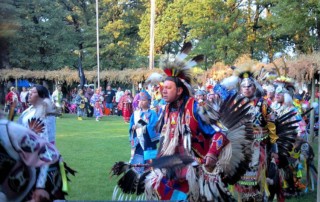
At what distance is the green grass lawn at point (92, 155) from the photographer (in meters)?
7.44

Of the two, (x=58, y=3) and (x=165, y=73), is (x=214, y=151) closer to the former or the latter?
(x=165, y=73)

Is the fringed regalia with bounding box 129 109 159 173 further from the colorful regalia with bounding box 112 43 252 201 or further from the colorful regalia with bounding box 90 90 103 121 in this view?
the colorful regalia with bounding box 90 90 103 121

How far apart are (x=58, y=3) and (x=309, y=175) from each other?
111 feet

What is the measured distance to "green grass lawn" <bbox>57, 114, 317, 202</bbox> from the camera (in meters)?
7.44

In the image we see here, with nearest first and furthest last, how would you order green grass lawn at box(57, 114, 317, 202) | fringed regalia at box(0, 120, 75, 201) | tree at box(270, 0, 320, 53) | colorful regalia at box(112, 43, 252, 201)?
fringed regalia at box(0, 120, 75, 201)
colorful regalia at box(112, 43, 252, 201)
green grass lawn at box(57, 114, 317, 202)
tree at box(270, 0, 320, 53)

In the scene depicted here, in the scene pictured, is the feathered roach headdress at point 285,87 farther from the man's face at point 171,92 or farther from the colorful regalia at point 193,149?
the man's face at point 171,92

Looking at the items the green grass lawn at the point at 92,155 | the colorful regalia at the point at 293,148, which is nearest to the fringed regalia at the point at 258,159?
the colorful regalia at the point at 293,148

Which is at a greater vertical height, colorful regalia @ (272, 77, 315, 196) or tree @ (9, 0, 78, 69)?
tree @ (9, 0, 78, 69)

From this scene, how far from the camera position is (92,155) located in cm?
1121

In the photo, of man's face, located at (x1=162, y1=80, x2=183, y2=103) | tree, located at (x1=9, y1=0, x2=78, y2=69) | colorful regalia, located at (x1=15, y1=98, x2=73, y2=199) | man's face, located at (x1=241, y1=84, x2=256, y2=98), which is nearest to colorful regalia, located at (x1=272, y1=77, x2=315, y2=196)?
man's face, located at (x1=241, y1=84, x2=256, y2=98)

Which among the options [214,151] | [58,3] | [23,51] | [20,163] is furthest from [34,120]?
[58,3]

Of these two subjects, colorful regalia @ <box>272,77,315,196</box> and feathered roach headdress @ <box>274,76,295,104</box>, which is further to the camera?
feathered roach headdress @ <box>274,76,295,104</box>

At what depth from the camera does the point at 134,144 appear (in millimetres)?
7055

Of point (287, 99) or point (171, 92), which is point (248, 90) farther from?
point (287, 99)
